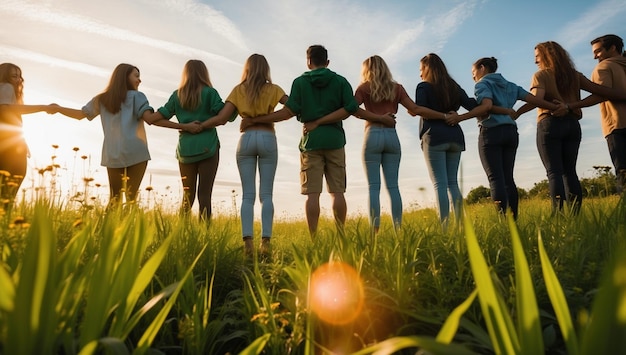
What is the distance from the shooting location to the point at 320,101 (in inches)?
211

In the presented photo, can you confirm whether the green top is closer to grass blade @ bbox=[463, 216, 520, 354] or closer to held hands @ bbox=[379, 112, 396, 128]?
held hands @ bbox=[379, 112, 396, 128]

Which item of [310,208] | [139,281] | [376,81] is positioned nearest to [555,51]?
[376,81]

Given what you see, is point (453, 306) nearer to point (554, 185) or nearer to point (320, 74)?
point (320, 74)

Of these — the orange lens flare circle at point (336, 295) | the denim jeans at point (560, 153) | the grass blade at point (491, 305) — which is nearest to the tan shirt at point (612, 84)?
the denim jeans at point (560, 153)

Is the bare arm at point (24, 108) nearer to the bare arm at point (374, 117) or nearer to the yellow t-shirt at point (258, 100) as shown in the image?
the yellow t-shirt at point (258, 100)

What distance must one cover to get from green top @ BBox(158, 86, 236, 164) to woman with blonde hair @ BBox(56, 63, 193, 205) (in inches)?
14.8

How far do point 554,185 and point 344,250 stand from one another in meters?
4.50

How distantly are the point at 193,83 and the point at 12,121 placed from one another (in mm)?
3017

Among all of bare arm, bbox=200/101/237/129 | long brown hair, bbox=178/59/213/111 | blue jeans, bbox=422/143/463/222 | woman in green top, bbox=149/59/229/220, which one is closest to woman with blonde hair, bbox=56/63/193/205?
woman in green top, bbox=149/59/229/220

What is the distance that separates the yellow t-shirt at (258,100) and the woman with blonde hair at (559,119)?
11.5ft

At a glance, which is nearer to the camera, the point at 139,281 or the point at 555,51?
the point at 139,281

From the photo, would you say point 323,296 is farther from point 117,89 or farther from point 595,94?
Answer: point 595,94

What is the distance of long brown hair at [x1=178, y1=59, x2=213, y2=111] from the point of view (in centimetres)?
583

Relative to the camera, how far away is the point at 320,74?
5.33 metres
